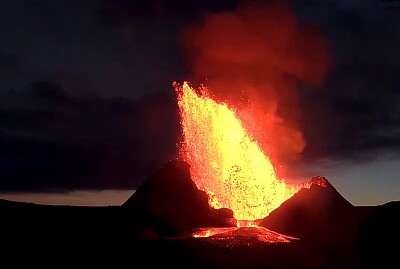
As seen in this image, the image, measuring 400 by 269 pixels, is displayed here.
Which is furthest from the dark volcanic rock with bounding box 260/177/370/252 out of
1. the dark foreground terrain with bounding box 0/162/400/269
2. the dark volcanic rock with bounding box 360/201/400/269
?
the dark volcanic rock with bounding box 360/201/400/269

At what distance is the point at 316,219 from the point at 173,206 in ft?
80.6

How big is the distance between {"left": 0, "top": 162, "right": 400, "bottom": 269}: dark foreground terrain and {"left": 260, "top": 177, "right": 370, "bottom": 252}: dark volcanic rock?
0.17m

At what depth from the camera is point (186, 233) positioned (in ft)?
353

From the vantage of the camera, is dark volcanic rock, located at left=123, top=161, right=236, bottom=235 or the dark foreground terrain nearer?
the dark foreground terrain

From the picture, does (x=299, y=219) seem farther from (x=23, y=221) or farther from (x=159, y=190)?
(x=23, y=221)

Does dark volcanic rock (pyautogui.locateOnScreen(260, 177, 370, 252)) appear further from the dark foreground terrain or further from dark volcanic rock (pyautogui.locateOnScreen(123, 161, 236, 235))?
dark volcanic rock (pyautogui.locateOnScreen(123, 161, 236, 235))

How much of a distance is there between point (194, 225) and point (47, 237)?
23.9 meters

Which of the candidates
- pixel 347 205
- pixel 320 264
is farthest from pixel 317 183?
pixel 320 264

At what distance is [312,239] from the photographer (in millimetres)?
109562

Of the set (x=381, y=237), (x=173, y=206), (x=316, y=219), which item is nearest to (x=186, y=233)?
(x=173, y=206)

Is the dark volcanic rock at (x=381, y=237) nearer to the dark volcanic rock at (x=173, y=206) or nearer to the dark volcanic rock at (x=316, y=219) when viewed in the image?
the dark volcanic rock at (x=316, y=219)

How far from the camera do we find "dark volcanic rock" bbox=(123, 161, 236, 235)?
10919 centimetres

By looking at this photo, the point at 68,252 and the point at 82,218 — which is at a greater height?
the point at 82,218

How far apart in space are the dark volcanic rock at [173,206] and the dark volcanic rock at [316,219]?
9.20 metres
